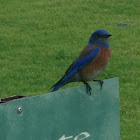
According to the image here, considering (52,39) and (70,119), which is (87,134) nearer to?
(70,119)

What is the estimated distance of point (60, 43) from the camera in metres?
9.91

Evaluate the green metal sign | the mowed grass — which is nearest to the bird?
the green metal sign

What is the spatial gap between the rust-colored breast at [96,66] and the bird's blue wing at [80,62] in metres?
0.04

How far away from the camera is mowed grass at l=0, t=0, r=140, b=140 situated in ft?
24.7

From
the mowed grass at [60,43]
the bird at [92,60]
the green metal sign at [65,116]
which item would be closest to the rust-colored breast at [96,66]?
the bird at [92,60]

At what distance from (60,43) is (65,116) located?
7.12 m

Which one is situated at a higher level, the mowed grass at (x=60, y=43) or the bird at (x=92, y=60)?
the mowed grass at (x=60, y=43)

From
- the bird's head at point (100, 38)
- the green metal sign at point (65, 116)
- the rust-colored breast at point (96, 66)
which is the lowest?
the green metal sign at point (65, 116)

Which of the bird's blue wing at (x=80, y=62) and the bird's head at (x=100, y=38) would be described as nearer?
the bird's blue wing at (x=80, y=62)

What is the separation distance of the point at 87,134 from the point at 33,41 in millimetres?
7161

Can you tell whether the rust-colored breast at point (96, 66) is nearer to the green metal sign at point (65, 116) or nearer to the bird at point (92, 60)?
the bird at point (92, 60)

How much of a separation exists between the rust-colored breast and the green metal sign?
1.16 meters

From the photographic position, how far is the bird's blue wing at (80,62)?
4.15m

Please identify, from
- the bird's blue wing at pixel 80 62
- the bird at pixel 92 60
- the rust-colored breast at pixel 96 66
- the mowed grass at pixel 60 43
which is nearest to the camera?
the bird's blue wing at pixel 80 62
